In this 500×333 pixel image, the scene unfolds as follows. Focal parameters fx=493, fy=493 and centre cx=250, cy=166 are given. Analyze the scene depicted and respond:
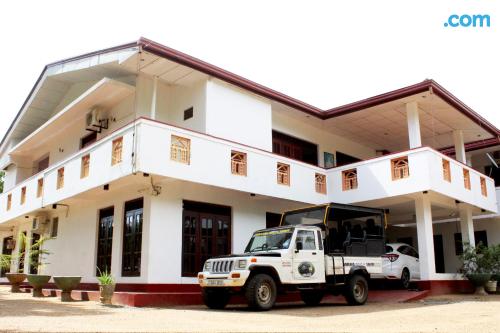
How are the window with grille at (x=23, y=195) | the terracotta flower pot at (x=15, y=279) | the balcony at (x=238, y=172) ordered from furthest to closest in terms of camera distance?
1. the window with grille at (x=23, y=195)
2. the terracotta flower pot at (x=15, y=279)
3. the balcony at (x=238, y=172)

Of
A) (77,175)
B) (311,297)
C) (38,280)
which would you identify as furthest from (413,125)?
(38,280)

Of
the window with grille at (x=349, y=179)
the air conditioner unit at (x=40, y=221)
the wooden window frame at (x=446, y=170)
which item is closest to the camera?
the wooden window frame at (x=446, y=170)

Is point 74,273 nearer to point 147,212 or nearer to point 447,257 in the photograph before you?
point 147,212

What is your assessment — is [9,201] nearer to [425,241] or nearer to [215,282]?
[215,282]

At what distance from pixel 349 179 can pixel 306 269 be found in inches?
264

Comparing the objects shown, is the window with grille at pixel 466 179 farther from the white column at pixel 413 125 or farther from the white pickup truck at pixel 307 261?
the white pickup truck at pixel 307 261

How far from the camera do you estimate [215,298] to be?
40.0 feet

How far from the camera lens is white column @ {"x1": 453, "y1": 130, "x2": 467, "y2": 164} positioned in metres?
20.7

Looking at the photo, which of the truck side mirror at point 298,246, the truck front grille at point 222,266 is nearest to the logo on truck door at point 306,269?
the truck side mirror at point 298,246

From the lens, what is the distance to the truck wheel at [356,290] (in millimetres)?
13195

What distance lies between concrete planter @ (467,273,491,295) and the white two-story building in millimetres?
2130

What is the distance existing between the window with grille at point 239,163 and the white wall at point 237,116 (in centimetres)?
80

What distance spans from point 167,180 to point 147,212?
3.63 feet

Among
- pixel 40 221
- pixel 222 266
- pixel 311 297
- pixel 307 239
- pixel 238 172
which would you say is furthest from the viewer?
pixel 40 221
